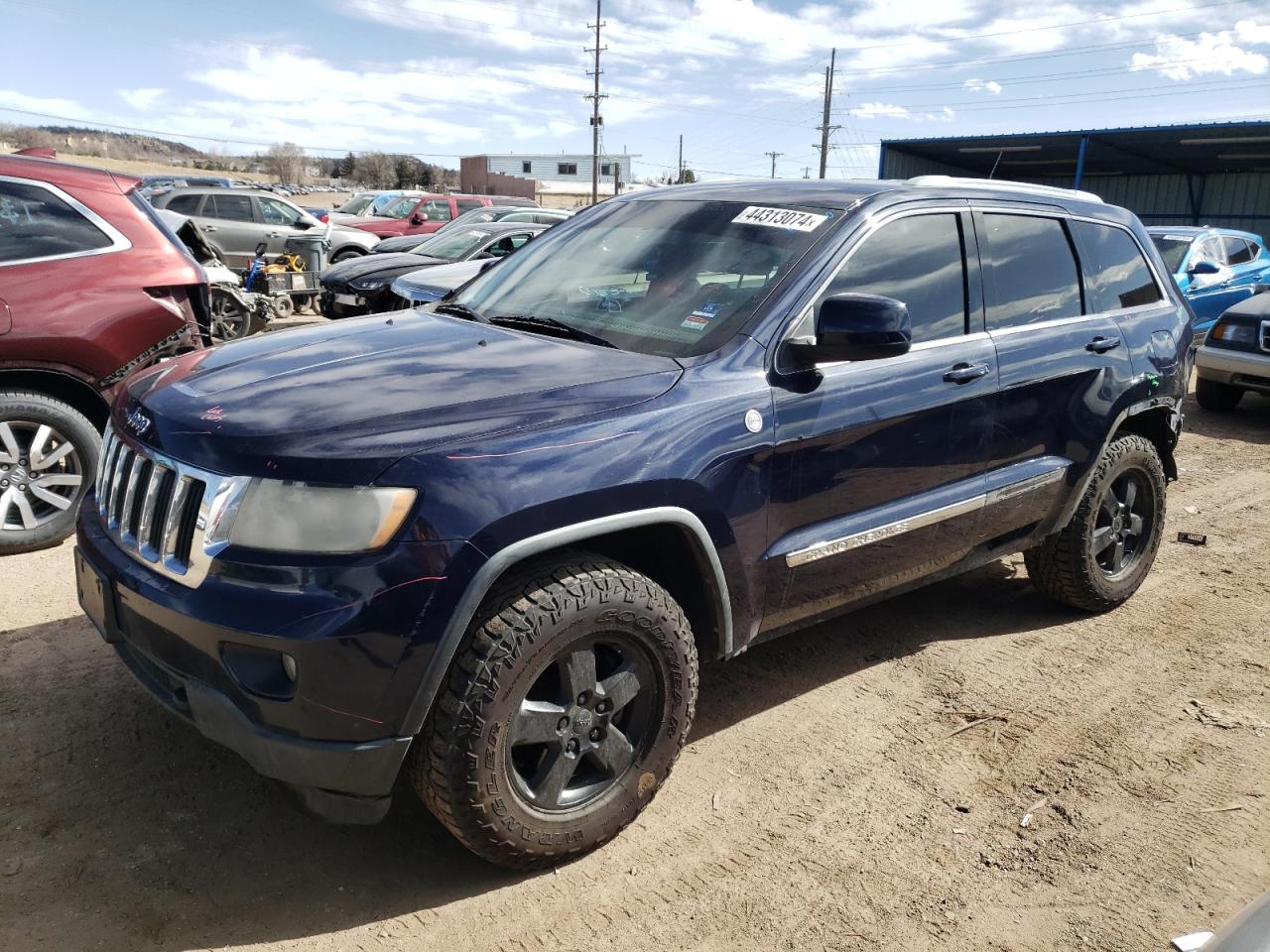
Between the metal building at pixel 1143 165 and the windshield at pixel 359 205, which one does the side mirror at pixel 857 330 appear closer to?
the windshield at pixel 359 205

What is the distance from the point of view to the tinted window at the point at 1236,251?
12.1m

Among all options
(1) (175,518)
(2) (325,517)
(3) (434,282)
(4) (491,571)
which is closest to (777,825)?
(4) (491,571)

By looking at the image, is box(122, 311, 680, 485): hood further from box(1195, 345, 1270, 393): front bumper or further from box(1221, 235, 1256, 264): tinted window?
box(1221, 235, 1256, 264): tinted window

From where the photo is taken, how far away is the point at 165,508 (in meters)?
2.57

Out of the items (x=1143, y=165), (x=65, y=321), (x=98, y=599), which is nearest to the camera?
(x=98, y=599)

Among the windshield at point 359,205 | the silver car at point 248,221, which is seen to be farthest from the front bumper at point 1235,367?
the windshield at point 359,205

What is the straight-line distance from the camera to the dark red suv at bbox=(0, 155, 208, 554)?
15.6ft

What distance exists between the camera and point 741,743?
3.46m

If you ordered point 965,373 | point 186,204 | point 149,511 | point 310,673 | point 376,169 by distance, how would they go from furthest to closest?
point 376,169, point 186,204, point 965,373, point 149,511, point 310,673

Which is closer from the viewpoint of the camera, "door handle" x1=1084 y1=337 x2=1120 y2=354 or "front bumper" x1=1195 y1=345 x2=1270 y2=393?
"door handle" x1=1084 y1=337 x2=1120 y2=354

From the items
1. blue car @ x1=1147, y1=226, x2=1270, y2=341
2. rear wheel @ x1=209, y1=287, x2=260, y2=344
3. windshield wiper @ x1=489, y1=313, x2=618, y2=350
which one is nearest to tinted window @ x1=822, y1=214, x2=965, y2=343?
windshield wiper @ x1=489, y1=313, x2=618, y2=350

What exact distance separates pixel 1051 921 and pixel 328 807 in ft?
6.28

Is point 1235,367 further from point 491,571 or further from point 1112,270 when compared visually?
point 491,571

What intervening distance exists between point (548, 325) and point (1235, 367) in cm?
823
